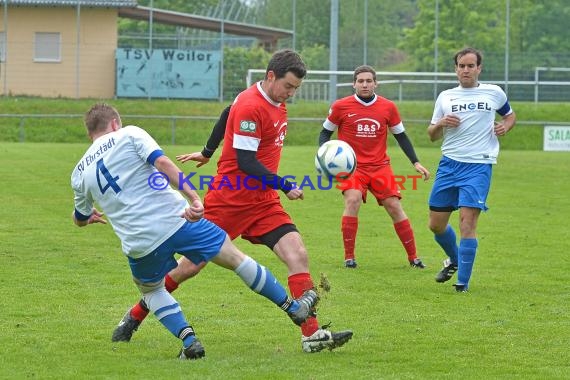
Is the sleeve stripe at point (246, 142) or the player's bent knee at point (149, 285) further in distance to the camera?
the sleeve stripe at point (246, 142)

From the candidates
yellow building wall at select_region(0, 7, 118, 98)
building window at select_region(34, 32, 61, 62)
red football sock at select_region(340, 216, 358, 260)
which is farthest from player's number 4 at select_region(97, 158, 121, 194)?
building window at select_region(34, 32, 61, 62)

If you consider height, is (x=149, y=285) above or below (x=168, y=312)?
above

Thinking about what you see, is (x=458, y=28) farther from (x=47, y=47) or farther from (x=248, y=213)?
(x=248, y=213)

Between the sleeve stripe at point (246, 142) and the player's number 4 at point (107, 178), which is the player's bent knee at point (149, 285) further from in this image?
the sleeve stripe at point (246, 142)

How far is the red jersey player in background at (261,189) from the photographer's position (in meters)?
7.12

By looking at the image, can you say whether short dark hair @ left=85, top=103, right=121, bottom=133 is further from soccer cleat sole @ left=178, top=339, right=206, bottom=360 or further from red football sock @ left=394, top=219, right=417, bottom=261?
red football sock @ left=394, top=219, right=417, bottom=261

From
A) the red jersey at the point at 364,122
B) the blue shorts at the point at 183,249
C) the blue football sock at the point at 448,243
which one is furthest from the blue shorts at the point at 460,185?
the blue shorts at the point at 183,249

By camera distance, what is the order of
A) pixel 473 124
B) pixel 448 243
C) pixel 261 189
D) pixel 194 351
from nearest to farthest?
pixel 194 351, pixel 261 189, pixel 473 124, pixel 448 243

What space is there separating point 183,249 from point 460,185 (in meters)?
3.82

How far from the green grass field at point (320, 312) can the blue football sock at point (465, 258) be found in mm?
174

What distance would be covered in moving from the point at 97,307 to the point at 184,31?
4019 cm

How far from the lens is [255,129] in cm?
716

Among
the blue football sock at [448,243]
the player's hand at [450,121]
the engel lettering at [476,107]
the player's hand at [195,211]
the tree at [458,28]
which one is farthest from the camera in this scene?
the tree at [458,28]

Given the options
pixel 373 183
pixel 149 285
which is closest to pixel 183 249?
pixel 149 285
